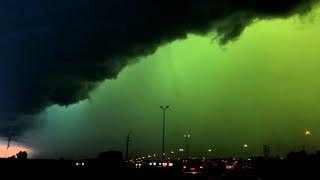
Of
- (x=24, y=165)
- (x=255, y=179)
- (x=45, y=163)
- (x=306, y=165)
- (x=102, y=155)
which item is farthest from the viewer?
(x=102, y=155)

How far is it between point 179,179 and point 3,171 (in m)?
25.9

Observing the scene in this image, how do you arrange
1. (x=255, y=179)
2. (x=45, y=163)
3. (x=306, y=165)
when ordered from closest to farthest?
(x=255, y=179) → (x=45, y=163) → (x=306, y=165)

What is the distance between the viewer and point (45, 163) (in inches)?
3260

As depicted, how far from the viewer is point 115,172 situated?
77.1 metres

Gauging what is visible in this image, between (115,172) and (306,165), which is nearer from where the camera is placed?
(115,172)

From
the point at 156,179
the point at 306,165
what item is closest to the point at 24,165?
the point at 156,179

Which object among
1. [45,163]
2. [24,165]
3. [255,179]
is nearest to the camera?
[255,179]

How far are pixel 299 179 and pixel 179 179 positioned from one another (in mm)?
17969

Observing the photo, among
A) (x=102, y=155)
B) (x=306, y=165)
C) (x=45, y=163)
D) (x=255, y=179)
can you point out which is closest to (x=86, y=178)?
(x=45, y=163)

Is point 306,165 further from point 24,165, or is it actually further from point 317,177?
point 24,165

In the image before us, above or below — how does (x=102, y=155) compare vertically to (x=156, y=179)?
above

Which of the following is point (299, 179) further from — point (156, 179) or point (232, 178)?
point (156, 179)

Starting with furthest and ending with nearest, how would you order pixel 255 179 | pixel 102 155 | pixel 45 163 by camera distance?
pixel 102 155
pixel 45 163
pixel 255 179

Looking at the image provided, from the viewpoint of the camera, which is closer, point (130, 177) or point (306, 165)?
point (130, 177)
